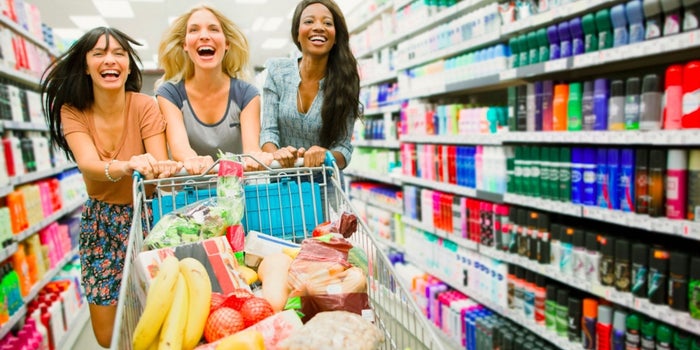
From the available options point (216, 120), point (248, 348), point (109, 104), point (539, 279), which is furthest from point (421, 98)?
point (248, 348)

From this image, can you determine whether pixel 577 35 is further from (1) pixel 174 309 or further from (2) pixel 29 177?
(2) pixel 29 177

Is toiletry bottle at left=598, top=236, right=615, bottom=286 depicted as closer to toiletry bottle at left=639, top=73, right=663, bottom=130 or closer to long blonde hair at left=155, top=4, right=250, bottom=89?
toiletry bottle at left=639, top=73, right=663, bottom=130

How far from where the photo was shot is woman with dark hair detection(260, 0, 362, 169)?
206 cm

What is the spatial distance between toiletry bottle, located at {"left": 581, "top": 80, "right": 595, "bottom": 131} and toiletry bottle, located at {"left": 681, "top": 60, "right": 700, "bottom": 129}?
1.46ft

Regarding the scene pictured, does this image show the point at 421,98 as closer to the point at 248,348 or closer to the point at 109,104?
the point at 109,104

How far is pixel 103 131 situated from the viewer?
1841 mm

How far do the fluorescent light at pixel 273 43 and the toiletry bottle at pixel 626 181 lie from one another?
11.1 meters

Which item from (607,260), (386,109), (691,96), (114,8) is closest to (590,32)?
(691,96)

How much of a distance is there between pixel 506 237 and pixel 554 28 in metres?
1.26

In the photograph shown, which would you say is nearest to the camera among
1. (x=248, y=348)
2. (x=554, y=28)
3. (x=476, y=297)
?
(x=248, y=348)

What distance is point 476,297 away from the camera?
330 cm

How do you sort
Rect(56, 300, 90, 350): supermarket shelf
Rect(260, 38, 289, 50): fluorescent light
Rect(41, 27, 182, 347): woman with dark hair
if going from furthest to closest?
1. Rect(260, 38, 289, 50): fluorescent light
2. Rect(56, 300, 90, 350): supermarket shelf
3. Rect(41, 27, 182, 347): woman with dark hair

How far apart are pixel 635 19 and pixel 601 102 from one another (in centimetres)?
39

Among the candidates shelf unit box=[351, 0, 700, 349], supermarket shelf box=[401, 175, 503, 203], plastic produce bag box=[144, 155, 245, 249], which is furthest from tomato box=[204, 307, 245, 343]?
supermarket shelf box=[401, 175, 503, 203]
